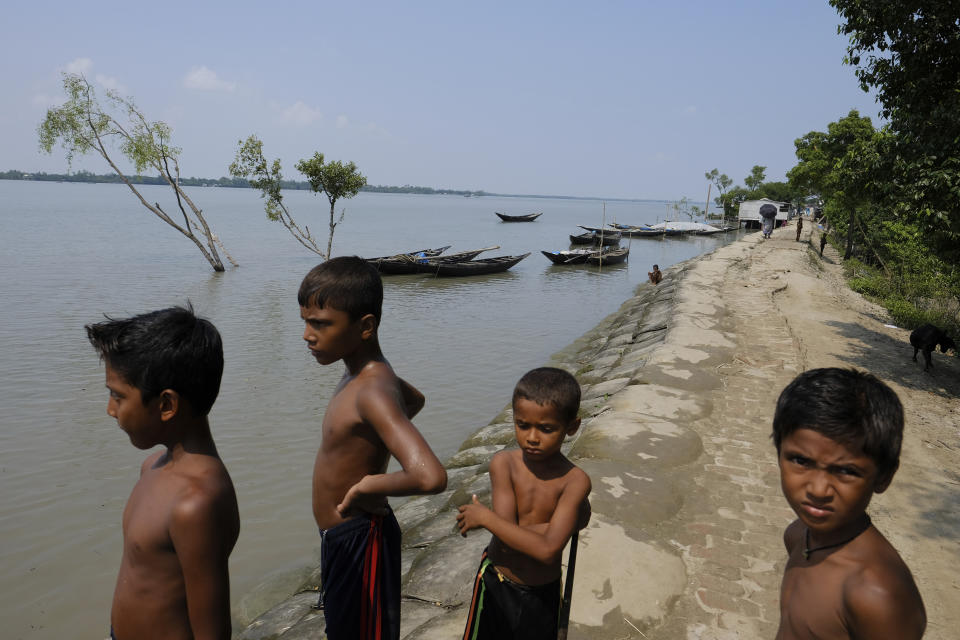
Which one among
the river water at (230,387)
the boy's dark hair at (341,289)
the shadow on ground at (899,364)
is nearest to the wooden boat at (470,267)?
the river water at (230,387)

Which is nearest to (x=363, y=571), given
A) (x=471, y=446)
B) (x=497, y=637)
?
(x=497, y=637)

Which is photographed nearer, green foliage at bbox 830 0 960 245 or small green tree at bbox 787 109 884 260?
green foliage at bbox 830 0 960 245

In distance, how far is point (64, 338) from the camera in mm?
13227

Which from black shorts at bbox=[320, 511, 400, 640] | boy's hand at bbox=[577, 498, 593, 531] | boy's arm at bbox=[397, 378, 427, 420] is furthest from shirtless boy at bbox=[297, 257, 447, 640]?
boy's hand at bbox=[577, 498, 593, 531]

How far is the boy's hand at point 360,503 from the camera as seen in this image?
1850 millimetres

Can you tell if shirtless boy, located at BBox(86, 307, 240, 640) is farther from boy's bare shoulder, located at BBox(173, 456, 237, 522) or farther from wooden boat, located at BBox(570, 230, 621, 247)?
wooden boat, located at BBox(570, 230, 621, 247)

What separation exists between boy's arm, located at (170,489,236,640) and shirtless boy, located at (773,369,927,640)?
4.74 ft

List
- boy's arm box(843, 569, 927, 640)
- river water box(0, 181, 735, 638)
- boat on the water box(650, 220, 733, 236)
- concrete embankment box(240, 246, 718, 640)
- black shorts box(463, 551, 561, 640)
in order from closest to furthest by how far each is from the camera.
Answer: boy's arm box(843, 569, 927, 640) < black shorts box(463, 551, 561, 640) < concrete embankment box(240, 246, 718, 640) < river water box(0, 181, 735, 638) < boat on the water box(650, 220, 733, 236)

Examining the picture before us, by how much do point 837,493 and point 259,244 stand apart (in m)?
41.0

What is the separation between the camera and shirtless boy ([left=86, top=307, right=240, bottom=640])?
5.14 ft

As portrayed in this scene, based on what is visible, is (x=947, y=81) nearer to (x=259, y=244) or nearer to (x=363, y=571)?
(x=363, y=571)

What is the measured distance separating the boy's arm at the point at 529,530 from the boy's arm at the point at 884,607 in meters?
0.87

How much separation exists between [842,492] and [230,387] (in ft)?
33.6

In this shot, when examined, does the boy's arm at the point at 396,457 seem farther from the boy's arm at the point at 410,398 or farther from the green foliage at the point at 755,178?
the green foliage at the point at 755,178
